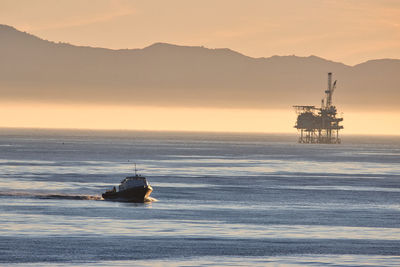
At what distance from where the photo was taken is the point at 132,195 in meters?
115

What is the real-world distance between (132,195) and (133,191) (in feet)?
1.60

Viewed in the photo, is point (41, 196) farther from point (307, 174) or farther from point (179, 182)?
point (307, 174)

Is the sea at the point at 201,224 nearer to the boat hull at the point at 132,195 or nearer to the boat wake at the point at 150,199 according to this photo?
the boat wake at the point at 150,199

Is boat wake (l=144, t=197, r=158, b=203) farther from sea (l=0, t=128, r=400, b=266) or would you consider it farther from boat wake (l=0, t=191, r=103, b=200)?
boat wake (l=0, t=191, r=103, b=200)

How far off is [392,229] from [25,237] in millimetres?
32187

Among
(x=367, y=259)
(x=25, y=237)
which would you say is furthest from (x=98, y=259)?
(x=367, y=259)

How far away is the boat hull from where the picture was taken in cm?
11419

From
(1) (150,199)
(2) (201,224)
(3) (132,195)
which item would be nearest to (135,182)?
(3) (132,195)

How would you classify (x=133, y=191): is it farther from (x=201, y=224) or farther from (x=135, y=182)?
(x=201, y=224)

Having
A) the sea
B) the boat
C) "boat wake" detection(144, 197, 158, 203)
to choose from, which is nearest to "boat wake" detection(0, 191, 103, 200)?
the sea

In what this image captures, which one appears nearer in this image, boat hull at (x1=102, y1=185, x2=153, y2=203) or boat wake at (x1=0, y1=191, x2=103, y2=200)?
A: boat hull at (x1=102, y1=185, x2=153, y2=203)

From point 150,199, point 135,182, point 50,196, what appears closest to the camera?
point 135,182

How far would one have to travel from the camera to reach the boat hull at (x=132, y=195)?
114 metres

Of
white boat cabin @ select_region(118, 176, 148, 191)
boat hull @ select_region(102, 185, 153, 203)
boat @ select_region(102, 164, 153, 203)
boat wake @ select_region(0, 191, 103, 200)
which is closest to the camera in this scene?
boat hull @ select_region(102, 185, 153, 203)
